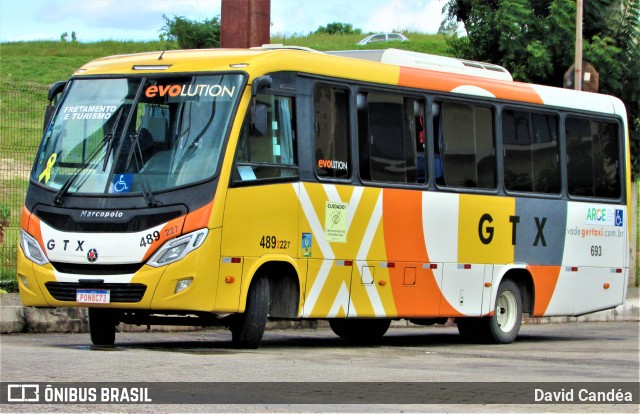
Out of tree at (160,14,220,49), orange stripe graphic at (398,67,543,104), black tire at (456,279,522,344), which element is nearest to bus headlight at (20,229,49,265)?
orange stripe graphic at (398,67,543,104)

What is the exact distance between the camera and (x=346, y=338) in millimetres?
19250

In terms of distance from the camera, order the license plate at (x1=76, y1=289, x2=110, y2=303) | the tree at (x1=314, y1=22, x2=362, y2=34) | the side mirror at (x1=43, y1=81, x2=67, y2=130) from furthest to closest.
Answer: the tree at (x1=314, y1=22, x2=362, y2=34)
the side mirror at (x1=43, y1=81, x2=67, y2=130)
the license plate at (x1=76, y1=289, x2=110, y2=303)

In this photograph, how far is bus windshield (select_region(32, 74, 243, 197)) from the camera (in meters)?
14.5

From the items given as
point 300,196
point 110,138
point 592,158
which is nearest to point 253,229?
point 300,196

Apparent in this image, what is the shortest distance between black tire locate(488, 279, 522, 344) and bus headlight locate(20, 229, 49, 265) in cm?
698

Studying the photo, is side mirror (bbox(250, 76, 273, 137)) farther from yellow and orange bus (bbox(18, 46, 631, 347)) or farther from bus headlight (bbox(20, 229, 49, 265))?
bus headlight (bbox(20, 229, 49, 265))

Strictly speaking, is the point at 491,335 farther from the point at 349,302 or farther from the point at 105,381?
the point at 105,381

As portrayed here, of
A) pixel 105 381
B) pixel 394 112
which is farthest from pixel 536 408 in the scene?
pixel 394 112

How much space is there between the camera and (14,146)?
63.1 ft

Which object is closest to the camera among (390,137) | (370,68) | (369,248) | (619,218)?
(369,248)

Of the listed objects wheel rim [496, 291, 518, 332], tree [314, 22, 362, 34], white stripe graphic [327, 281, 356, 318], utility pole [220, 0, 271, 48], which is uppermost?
tree [314, 22, 362, 34]

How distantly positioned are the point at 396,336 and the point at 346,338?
140cm

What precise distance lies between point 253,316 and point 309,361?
1.30m

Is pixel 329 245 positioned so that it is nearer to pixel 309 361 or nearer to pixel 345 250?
pixel 345 250
